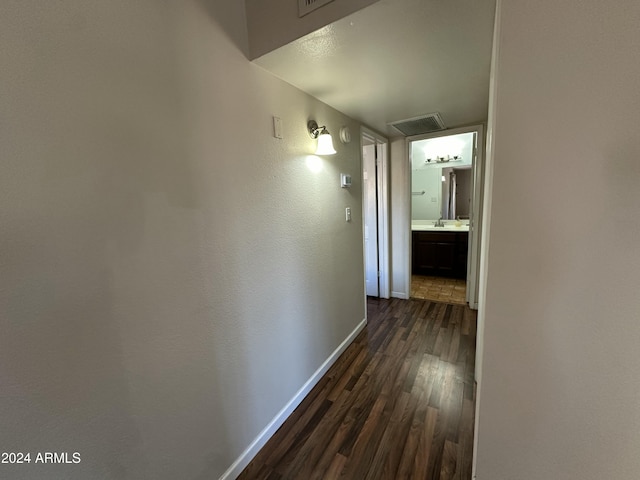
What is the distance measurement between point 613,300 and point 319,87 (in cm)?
170

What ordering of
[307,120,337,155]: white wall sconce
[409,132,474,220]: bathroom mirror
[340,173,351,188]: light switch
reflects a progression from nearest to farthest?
[307,120,337,155]: white wall sconce, [340,173,351,188]: light switch, [409,132,474,220]: bathroom mirror

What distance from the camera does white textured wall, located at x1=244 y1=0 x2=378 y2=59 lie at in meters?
1.01

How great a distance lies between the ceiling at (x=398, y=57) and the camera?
1000 mm

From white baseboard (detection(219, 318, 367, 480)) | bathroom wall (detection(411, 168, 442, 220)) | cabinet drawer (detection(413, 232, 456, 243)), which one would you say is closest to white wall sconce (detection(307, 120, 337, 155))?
white baseboard (detection(219, 318, 367, 480))

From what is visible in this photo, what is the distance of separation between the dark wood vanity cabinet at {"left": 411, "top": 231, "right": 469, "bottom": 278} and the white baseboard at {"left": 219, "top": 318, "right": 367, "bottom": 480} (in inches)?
97.2

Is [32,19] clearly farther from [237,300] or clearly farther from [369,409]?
[369,409]

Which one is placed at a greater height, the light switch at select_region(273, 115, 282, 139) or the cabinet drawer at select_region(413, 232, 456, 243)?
the light switch at select_region(273, 115, 282, 139)

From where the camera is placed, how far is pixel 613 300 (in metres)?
0.70

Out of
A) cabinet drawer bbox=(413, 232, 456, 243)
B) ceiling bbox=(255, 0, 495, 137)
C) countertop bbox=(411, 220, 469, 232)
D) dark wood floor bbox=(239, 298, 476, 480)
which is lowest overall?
dark wood floor bbox=(239, 298, 476, 480)

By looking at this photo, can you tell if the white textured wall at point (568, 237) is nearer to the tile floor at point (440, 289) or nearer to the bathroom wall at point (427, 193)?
the tile floor at point (440, 289)

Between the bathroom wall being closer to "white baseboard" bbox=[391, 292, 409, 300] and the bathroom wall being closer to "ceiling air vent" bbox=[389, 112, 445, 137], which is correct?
"ceiling air vent" bbox=[389, 112, 445, 137]

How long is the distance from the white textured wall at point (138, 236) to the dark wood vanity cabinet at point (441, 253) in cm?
322

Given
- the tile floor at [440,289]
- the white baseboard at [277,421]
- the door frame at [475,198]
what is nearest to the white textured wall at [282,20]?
the white baseboard at [277,421]

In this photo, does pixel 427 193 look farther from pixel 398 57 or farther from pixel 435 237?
pixel 398 57
